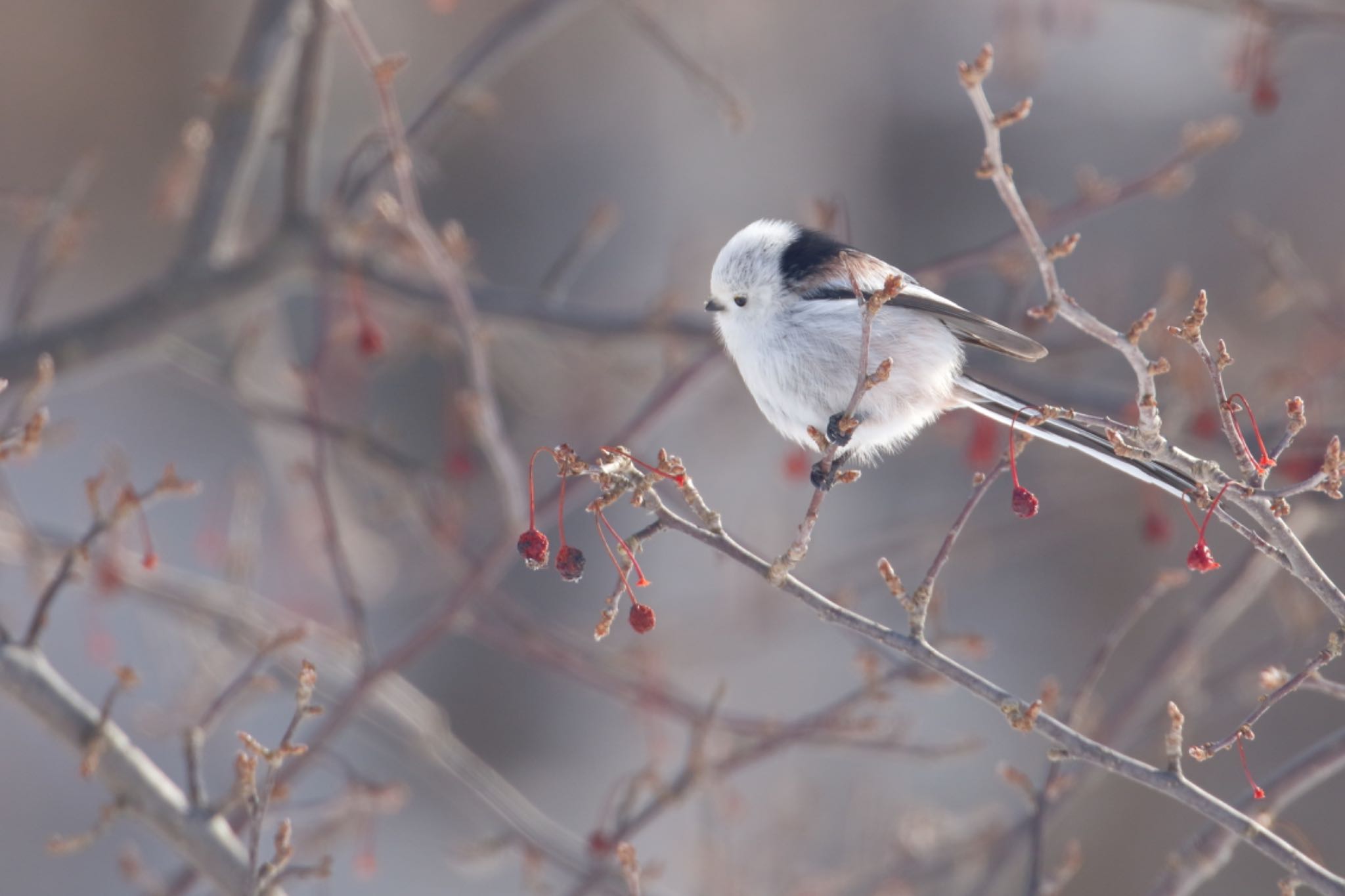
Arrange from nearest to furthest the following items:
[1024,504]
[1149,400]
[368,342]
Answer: [1149,400]
[1024,504]
[368,342]

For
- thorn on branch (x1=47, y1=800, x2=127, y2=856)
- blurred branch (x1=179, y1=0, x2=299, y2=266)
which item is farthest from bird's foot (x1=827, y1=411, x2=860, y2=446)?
blurred branch (x1=179, y1=0, x2=299, y2=266)

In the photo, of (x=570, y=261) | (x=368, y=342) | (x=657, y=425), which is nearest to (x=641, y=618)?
(x=657, y=425)

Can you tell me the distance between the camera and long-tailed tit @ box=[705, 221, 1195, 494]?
2109 millimetres

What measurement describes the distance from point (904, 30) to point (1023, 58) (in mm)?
4808

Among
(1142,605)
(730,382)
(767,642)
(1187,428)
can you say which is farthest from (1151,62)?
(1142,605)

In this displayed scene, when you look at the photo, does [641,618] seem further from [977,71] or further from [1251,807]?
[1251,807]

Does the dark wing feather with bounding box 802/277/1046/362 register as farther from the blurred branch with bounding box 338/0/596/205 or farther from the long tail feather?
the blurred branch with bounding box 338/0/596/205

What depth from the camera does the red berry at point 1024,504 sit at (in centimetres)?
159

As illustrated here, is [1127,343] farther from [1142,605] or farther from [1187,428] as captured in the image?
[1187,428]

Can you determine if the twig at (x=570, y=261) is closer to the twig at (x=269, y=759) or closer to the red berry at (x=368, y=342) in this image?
the red berry at (x=368, y=342)

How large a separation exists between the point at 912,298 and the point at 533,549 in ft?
3.25

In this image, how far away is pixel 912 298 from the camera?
82.6 inches

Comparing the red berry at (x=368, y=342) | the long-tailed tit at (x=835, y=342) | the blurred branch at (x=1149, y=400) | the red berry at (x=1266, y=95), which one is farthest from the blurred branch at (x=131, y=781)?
the red berry at (x=1266, y=95)

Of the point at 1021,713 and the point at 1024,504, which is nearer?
the point at 1021,713
